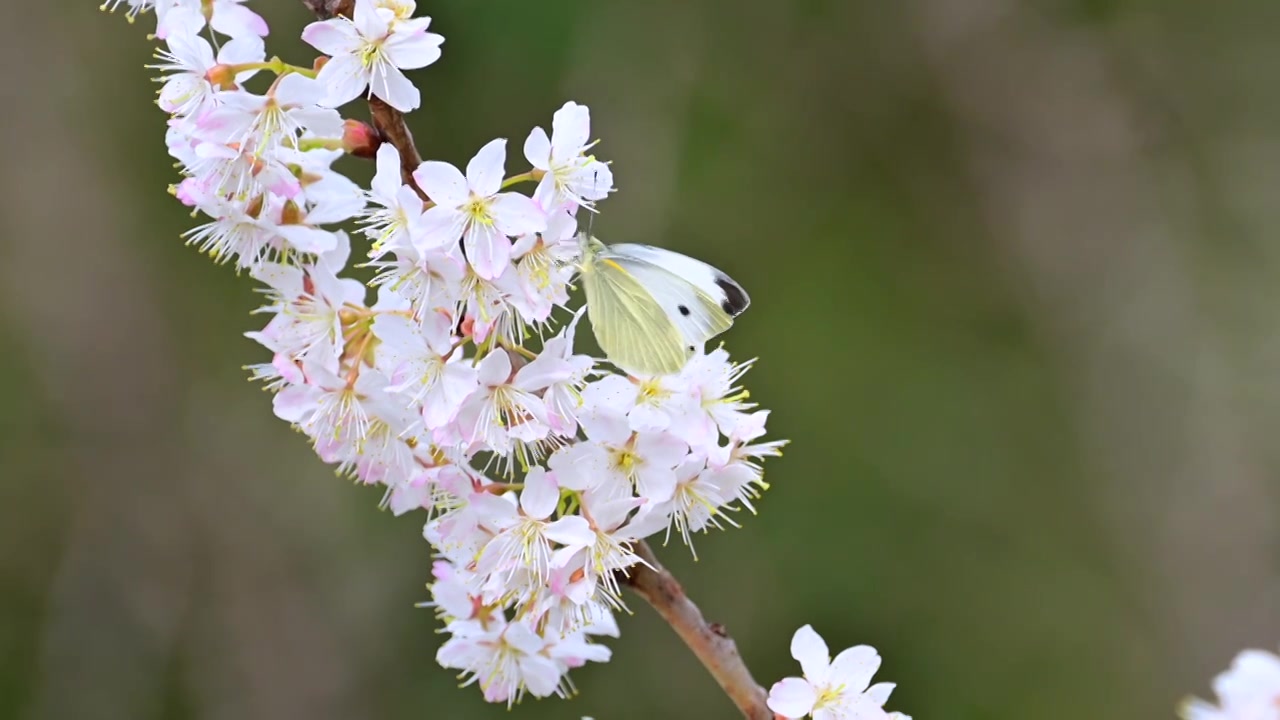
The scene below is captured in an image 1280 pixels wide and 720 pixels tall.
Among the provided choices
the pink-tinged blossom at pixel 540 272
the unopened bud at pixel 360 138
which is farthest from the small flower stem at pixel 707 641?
the unopened bud at pixel 360 138

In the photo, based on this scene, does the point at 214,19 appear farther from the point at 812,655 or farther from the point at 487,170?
the point at 812,655

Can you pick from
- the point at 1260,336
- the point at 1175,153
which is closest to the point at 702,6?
the point at 1175,153

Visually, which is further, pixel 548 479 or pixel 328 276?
pixel 328 276

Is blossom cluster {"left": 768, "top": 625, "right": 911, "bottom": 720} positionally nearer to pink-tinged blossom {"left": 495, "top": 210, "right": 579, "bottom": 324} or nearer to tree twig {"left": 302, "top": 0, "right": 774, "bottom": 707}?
tree twig {"left": 302, "top": 0, "right": 774, "bottom": 707}

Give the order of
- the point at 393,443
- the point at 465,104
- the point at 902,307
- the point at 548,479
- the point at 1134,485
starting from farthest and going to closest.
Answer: the point at 902,307, the point at 1134,485, the point at 465,104, the point at 393,443, the point at 548,479

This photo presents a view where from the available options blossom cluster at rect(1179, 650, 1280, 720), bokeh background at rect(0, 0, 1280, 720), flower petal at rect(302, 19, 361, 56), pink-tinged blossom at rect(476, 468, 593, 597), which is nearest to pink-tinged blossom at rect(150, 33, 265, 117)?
flower petal at rect(302, 19, 361, 56)

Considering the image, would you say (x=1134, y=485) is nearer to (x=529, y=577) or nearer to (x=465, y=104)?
(x=465, y=104)
